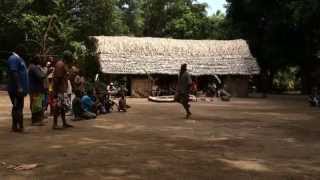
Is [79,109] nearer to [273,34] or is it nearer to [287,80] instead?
[273,34]

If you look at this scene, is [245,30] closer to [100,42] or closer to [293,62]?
[293,62]

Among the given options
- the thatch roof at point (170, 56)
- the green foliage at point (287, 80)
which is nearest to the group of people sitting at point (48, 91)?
the thatch roof at point (170, 56)

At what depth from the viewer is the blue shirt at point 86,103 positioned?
583 inches

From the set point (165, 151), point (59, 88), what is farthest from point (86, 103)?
point (165, 151)

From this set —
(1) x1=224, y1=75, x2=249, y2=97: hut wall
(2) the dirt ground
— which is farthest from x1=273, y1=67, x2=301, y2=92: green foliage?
(2) the dirt ground

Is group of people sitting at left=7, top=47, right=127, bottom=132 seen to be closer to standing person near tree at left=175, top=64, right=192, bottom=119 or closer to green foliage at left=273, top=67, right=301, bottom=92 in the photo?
standing person near tree at left=175, top=64, right=192, bottom=119

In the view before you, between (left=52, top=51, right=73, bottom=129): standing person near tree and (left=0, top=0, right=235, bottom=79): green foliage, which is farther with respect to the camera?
(left=0, top=0, right=235, bottom=79): green foliage

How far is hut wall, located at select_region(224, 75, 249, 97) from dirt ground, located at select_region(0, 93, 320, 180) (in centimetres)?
2057

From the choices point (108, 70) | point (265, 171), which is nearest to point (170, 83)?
point (108, 70)

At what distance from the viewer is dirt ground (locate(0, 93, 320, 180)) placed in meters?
7.00

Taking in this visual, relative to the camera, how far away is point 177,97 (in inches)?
628

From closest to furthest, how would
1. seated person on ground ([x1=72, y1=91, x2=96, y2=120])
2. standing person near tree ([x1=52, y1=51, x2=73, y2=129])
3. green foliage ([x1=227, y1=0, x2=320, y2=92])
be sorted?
standing person near tree ([x1=52, y1=51, x2=73, y2=129]) → seated person on ground ([x1=72, y1=91, x2=96, y2=120]) → green foliage ([x1=227, y1=0, x2=320, y2=92])

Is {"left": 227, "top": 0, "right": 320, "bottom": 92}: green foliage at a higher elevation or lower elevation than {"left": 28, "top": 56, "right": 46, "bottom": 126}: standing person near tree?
higher

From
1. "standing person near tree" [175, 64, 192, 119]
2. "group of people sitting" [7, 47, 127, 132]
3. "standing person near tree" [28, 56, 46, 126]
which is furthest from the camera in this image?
"standing person near tree" [175, 64, 192, 119]
